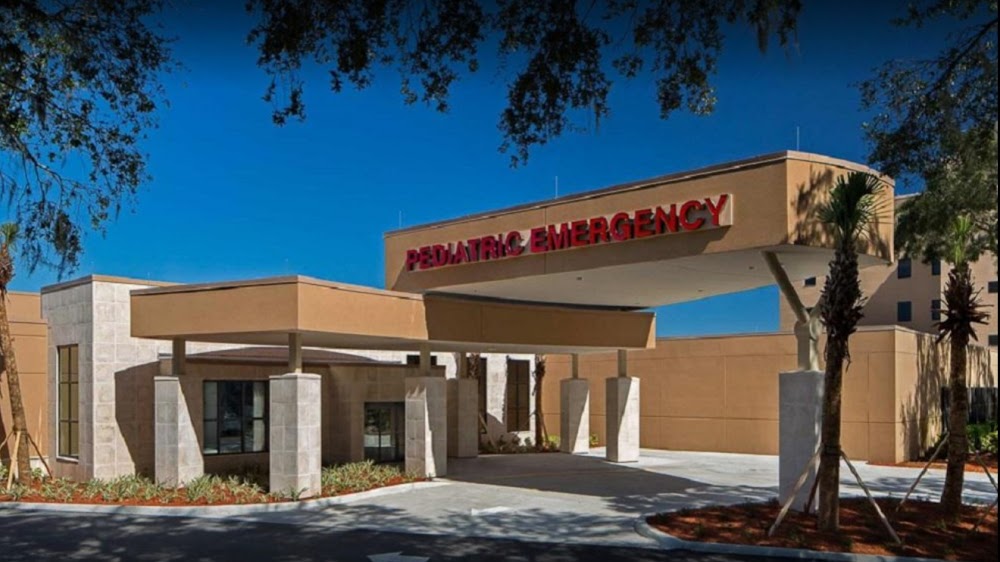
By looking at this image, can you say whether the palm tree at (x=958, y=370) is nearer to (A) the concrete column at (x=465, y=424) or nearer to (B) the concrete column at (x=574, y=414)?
(B) the concrete column at (x=574, y=414)

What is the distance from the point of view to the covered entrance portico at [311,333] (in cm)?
2075

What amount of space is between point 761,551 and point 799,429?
164 inches

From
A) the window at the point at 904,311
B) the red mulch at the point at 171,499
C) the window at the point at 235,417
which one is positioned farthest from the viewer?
the window at the point at 904,311

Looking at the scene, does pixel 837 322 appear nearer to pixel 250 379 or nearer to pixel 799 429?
pixel 799 429

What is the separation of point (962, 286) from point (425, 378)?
1298 centimetres

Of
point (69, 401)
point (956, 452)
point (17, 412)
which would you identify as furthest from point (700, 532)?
point (69, 401)

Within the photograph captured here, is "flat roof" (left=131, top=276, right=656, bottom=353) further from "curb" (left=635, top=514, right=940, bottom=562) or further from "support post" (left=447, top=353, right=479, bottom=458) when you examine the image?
"curb" (left=635, top=514, right=940, bottom=562)

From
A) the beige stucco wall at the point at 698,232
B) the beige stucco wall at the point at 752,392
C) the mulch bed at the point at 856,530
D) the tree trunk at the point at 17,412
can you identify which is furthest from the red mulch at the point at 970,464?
the tree trunk at the point at 17,412

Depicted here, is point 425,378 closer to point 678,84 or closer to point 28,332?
point 28,332

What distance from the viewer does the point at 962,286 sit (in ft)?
60.0

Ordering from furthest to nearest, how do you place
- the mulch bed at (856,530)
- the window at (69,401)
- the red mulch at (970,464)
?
1. the red mulch at (970,464)
2. the window at (69,401)
3. the mulch bed at (856,530)

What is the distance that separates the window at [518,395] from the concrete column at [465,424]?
16.3ft

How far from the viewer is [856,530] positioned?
1620cm

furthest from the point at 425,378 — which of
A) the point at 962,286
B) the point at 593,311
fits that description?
the point at 962,286
